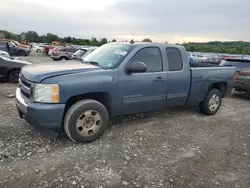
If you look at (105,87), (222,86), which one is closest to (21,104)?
(105,87)

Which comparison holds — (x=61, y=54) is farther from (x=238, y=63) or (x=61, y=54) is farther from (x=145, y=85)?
(x=145, y=85)

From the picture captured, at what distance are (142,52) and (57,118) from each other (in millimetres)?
2139

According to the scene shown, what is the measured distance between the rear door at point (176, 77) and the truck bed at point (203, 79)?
185 mm

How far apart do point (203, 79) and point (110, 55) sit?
2397mm

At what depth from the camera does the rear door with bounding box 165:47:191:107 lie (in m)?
5.40

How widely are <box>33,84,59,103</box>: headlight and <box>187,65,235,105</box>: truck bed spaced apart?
10.5ft

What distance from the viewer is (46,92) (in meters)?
3.92

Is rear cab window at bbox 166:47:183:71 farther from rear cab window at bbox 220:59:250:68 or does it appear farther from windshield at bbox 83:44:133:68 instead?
rear cab window at bbox 220:59:250:68

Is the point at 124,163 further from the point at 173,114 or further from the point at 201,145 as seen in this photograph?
the point at 173,114

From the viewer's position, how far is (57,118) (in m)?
4.03

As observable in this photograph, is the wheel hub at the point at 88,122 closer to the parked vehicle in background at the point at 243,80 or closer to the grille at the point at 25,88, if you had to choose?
the grille at the point at 25,88

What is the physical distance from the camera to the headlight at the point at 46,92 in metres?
3.91

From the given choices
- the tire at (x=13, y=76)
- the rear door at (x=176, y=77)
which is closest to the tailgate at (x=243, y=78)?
the rear door at (x=176, y=77)

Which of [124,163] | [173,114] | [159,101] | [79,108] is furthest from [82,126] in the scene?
[173,114]
